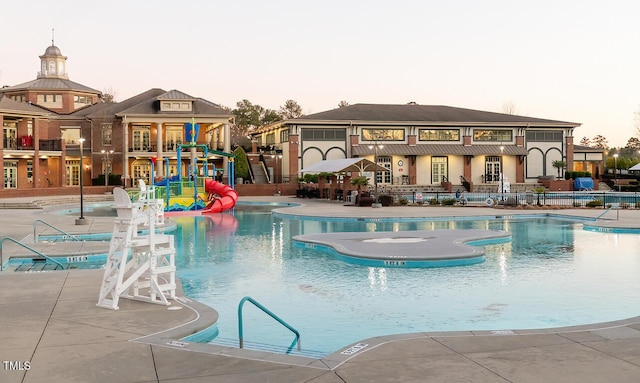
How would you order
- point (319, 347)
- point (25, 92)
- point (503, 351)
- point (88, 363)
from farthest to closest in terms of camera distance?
point (25, 92) < point (319, 347) < point (503, 351) < point (88, 363)

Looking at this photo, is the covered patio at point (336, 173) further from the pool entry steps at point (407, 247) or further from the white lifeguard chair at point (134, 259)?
the white lifeguard chair at point (134, 259)

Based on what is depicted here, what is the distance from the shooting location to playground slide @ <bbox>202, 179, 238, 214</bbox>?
35.3m

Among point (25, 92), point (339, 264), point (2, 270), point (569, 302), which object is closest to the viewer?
point (569, 302)

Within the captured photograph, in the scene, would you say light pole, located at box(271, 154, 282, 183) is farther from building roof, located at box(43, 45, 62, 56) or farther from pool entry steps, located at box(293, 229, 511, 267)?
pool entry steps, located at box(293, 229, 511, 267)

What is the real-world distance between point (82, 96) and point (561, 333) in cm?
7129

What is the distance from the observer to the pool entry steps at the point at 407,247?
50.8 ft

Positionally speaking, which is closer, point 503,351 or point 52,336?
point 503,351

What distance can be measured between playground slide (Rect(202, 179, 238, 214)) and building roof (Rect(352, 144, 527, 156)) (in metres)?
22.1

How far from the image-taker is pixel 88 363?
6.56 meters

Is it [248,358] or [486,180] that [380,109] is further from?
[248,358]

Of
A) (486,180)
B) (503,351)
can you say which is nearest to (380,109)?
(486,180)

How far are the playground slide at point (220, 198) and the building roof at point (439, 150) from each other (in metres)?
22.1


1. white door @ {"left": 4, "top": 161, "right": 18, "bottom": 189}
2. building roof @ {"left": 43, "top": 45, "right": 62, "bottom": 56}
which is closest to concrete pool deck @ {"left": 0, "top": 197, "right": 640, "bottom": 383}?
white door @ {"left": 4, "top": 161, "right": 18, "bottom": 189}

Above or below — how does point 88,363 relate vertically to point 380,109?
below
